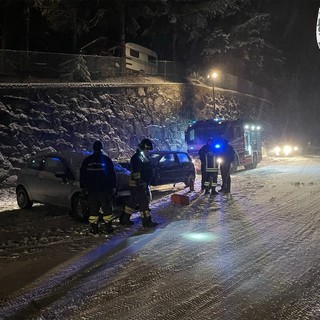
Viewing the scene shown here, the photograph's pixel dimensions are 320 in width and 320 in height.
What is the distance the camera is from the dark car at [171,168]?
12479 mm

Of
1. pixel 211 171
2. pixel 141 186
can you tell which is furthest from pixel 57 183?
pixel 211 171

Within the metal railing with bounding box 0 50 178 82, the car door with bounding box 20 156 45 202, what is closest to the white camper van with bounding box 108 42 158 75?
the metal railing with bounding box 0 50 178 82

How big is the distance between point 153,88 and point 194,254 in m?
18.0

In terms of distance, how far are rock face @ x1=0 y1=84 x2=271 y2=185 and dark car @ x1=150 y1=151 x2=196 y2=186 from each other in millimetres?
5528

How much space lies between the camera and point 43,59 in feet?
64.0

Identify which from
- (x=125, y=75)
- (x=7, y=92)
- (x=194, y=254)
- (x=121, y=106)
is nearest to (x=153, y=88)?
(x=125, y=75)

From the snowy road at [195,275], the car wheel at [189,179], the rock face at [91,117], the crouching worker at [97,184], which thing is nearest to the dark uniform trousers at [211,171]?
the car wheel at [189,179]

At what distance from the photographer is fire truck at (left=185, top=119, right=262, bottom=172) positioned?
19500 mm

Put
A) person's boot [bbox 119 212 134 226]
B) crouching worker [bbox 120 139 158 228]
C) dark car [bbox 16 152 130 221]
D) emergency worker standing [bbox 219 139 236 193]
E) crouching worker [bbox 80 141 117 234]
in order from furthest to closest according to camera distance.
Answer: emergency worker standing [bbox 219 139 236 193]
dark car [bbox 16 152 130 221]
person's boot [bbox 119 212 134 226]
crouching worker [bbox 120 139 158 228]
crouching worker [bbox 80 141 117 234]

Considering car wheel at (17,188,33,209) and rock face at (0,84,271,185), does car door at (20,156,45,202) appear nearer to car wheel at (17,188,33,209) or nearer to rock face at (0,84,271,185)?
car wheel at (17,188,33,209)

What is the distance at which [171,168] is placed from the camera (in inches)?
512

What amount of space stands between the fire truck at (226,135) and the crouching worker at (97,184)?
12243mm

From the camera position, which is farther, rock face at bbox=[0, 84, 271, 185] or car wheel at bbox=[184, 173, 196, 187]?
rock face at bbox=[0, 84, 271, 185]

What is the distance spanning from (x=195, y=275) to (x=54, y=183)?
525 centimetres
